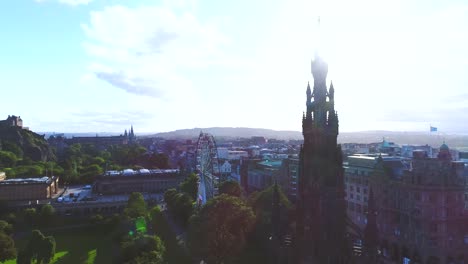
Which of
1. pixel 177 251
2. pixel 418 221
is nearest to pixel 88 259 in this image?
pixel 177 251

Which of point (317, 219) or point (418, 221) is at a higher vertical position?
point (317, 219)

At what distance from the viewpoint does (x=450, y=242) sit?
248 ft

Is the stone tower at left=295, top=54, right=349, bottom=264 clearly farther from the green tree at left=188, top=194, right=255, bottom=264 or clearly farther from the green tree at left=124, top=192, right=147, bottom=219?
the green tree at left=124, top=192, right=147, bottom=219

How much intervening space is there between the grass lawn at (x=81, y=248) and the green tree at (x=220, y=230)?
63.1ft

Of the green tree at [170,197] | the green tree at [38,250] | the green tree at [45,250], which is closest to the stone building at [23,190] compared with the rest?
the green tree at [170,197]

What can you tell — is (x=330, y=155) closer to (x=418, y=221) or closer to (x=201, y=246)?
(x=201, y=246)

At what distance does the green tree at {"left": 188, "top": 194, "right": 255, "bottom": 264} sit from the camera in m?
66.5

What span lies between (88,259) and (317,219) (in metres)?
53.8

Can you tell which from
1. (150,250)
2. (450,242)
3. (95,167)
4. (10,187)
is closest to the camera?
(150,250)

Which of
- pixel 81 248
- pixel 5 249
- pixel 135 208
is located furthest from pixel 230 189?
pixel 5 249

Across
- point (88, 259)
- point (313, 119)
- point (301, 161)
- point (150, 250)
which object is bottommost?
point (88, 259)

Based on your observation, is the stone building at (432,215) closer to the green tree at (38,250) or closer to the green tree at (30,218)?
the green tree at (38,250)

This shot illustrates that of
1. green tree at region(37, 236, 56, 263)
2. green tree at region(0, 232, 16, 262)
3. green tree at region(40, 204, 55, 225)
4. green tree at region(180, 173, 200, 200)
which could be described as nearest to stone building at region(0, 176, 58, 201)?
green tree at region(40, 204, 55, 225)

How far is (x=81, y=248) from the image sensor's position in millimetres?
94188
